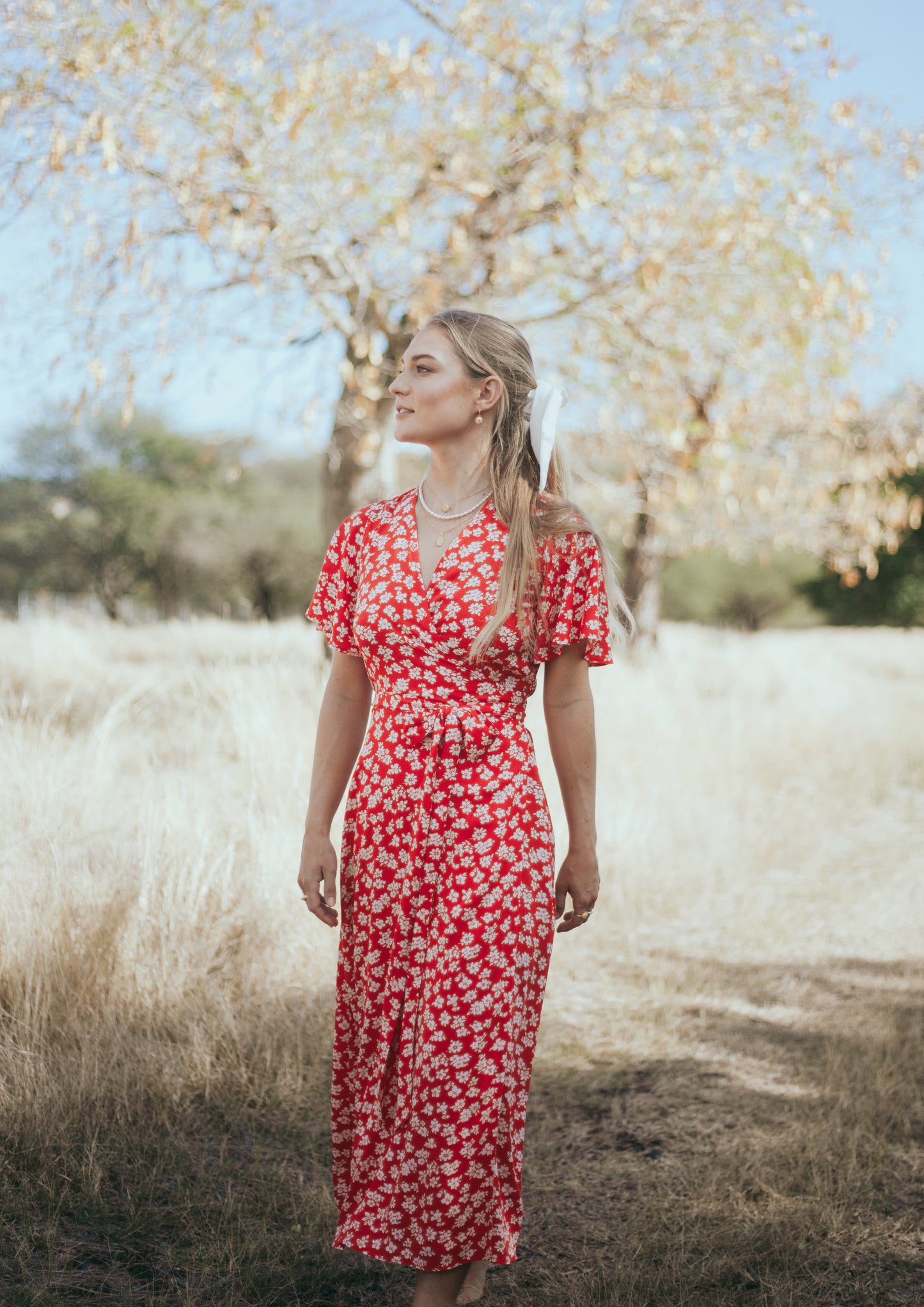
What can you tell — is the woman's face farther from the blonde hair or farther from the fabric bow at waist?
the fabric bow at waist

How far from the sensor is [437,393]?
213 cm

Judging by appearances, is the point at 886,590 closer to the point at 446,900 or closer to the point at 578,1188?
the point at 578,1188

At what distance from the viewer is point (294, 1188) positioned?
2.56m

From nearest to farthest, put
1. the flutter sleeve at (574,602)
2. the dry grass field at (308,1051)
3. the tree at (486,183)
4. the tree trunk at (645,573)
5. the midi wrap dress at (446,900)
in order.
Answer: the midi wrap dress at (446,900) < the flutter sleeve at (574,602) < the dry grass field at (308,1051) < the tree at (486,183) < the tree trunk at (645,573)

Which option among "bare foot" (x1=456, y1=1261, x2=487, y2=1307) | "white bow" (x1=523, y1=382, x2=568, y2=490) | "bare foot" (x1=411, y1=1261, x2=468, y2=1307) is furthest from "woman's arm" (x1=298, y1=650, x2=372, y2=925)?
"bare foot" (x1=456, y1=1261, x2=487, y2=1307)

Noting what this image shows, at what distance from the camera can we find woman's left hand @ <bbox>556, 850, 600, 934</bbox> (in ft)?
7.15

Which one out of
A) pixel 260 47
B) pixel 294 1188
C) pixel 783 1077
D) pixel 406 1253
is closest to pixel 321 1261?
A: pixel 294 1188

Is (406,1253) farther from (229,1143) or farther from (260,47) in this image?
(260,47)

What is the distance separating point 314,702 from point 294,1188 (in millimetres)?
3189

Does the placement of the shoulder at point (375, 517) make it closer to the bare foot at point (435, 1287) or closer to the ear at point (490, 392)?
the ear at point (490, 392)

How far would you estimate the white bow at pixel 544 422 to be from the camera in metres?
2.09

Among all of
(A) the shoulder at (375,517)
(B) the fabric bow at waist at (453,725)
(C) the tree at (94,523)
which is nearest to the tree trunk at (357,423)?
(A) the shoulder at (375,517)

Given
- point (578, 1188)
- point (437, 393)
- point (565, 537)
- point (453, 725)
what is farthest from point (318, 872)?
point (578, 1188)

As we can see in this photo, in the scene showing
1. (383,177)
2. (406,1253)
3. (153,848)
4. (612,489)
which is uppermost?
(383,177)
